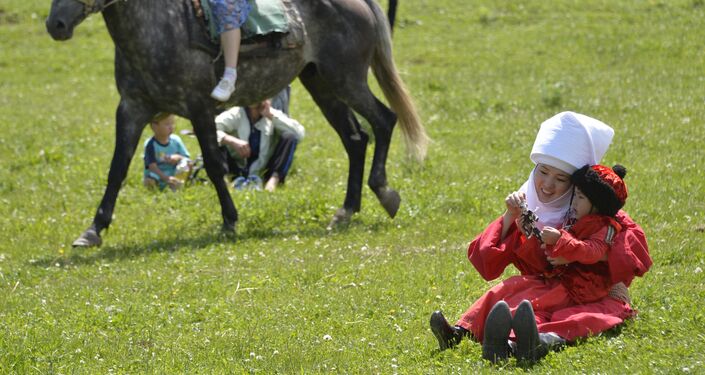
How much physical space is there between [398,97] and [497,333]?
5.88 meters

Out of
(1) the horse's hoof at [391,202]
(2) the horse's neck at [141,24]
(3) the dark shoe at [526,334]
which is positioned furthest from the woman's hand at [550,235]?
(2) the horse's neck at [141,24]

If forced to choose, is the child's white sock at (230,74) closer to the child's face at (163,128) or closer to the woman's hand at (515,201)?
the child's face at (163,128)

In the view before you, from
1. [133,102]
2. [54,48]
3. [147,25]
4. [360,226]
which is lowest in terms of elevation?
[54,48]

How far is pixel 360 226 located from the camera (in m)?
10.4

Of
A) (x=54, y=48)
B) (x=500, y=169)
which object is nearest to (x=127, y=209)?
(x=500, y=169)

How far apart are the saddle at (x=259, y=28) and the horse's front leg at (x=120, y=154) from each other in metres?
0.83

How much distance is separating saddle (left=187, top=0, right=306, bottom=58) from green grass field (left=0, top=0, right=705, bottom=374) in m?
1.63

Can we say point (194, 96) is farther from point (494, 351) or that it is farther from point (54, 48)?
point (54, 48)

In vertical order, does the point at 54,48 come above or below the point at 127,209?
below

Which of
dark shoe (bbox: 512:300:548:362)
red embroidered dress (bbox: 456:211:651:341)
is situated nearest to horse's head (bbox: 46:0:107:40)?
red embroidered dress (bbox: 456:211:651:341)

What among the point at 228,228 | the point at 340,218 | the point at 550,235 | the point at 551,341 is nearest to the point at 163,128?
the point at 228,228

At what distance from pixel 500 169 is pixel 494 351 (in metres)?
6.48

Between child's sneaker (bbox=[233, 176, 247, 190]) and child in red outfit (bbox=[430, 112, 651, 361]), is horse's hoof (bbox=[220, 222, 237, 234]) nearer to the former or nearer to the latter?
child's sneaker (bbox=[233, 176, 247, 190])

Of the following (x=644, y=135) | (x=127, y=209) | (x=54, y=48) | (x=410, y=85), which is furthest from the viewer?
(x=54, y=48)
